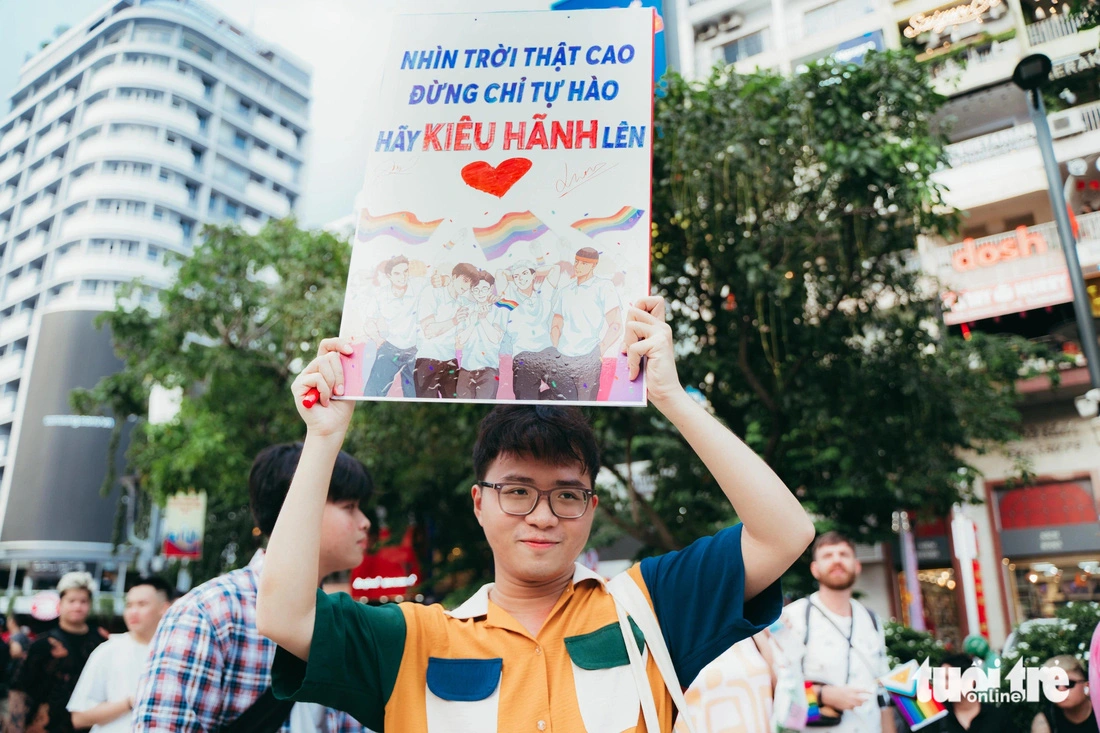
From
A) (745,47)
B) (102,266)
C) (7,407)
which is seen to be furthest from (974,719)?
(102,266)

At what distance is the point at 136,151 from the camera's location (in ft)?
97.9

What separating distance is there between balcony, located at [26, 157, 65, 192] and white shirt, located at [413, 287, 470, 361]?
1172 centimetres

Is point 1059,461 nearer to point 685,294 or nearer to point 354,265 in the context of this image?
point 685,294

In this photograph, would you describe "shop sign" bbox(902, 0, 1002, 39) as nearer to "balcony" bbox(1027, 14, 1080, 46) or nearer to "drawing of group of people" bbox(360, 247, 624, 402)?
"balcony" bbox(1027, 14, 1080, 46)

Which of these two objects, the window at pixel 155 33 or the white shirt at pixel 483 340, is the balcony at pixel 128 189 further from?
the white shirt at pixel 483 340

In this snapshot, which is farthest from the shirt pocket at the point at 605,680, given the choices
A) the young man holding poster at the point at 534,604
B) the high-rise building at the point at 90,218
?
the high-rise building at the point at 90,218

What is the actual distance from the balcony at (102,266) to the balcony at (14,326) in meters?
2.96

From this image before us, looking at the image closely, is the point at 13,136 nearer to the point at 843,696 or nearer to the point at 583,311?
the point at 583,311

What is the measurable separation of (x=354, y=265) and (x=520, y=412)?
1.61ft

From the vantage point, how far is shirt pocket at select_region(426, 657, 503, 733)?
1.55 metres

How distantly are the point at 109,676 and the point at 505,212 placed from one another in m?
3.52

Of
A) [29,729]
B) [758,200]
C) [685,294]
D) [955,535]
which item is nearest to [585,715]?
[29,729]

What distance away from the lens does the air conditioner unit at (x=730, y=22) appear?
2023cm

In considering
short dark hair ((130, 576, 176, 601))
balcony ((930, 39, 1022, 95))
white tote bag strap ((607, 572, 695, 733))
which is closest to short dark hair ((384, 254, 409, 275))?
white tote bag strap ((607, 572, 695, 733))
